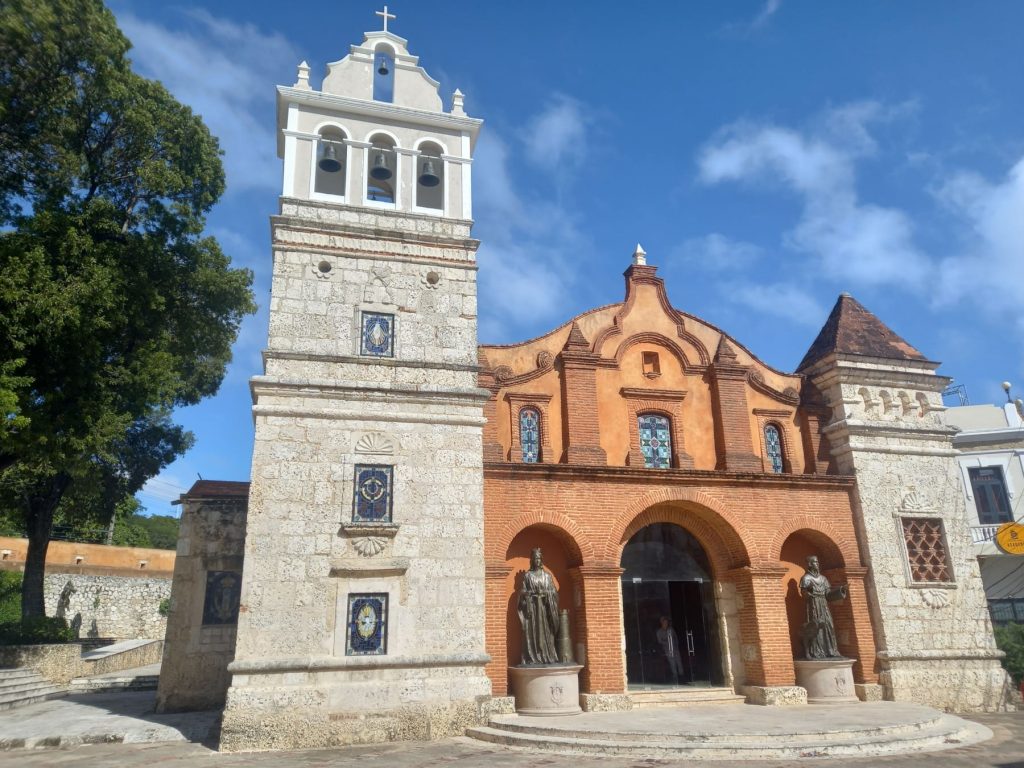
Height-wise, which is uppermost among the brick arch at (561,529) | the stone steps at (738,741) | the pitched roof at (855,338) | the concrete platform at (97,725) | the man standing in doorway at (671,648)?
the pitched roof at (855,338)

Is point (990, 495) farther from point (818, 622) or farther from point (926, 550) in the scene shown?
point (818, 622)

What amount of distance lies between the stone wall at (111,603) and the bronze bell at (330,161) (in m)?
24.0

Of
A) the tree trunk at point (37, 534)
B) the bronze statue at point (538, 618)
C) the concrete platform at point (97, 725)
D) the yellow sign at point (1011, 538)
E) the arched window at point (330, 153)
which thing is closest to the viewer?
the concrete platform at point (97, 725)

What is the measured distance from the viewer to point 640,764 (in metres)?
9.34

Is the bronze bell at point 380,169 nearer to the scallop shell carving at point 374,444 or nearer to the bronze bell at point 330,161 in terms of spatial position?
the bronze bell at point 330,161

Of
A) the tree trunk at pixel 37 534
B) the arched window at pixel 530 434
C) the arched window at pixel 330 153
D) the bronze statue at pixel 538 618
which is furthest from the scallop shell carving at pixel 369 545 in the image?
the tree trunk at pixel 37 534

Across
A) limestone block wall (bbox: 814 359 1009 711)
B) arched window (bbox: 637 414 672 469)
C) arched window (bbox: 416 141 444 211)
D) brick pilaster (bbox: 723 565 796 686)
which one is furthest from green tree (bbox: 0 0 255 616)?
limestone block wall (bbox: 814 359 1009 711)

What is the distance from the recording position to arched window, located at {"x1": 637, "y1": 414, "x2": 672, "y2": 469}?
15.6 meters

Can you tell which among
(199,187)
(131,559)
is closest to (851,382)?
(199,187)

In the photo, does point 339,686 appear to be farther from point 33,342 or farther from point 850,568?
point 850,568

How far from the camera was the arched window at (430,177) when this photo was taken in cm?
1494

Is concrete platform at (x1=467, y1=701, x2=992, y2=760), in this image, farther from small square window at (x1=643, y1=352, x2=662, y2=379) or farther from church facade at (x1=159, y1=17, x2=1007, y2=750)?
small square window at (x1=643, y1=352, x2=662, y2=379)

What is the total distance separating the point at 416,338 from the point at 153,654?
900 inches

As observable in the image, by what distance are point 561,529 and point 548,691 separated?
2851 millimetres
